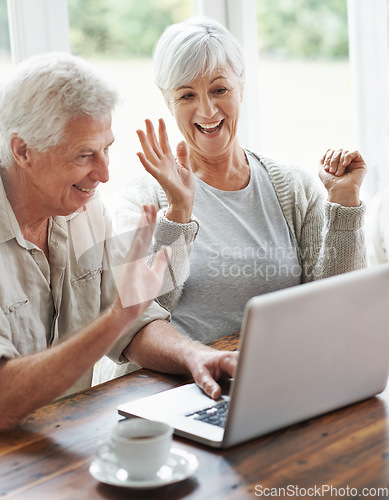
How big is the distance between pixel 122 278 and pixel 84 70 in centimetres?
51

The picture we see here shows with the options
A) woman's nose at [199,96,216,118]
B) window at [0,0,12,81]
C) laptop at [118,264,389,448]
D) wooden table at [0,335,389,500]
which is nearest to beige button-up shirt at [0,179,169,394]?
wooden table at [0,335,389,500]

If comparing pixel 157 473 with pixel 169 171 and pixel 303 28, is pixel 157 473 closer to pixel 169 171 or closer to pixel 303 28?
pixel 169 171

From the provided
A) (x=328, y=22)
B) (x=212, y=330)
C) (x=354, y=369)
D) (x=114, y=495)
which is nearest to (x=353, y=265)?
(x=212, y=330)

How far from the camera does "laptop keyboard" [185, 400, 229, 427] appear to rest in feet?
3.78

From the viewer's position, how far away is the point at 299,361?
106 cm

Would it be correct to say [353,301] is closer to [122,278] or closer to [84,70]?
[122,278]

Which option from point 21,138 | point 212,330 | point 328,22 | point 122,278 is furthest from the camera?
point 328,22

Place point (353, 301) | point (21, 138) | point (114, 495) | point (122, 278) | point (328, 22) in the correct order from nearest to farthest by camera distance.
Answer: point (114, 495) → point (353, 301) → point (122, 278) → point (21, 138) → point (328, 22)

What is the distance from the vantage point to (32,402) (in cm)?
122

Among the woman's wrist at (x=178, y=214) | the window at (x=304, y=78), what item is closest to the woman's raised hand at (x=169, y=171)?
the woman's wrist at (x=178, y=214)

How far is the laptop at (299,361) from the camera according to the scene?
0.99 m

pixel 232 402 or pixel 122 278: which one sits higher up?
pixel 122 278

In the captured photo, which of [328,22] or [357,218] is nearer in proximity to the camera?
[357,218]

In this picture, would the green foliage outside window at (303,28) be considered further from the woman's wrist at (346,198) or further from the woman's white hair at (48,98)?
the woman's white hair at (48,98)
